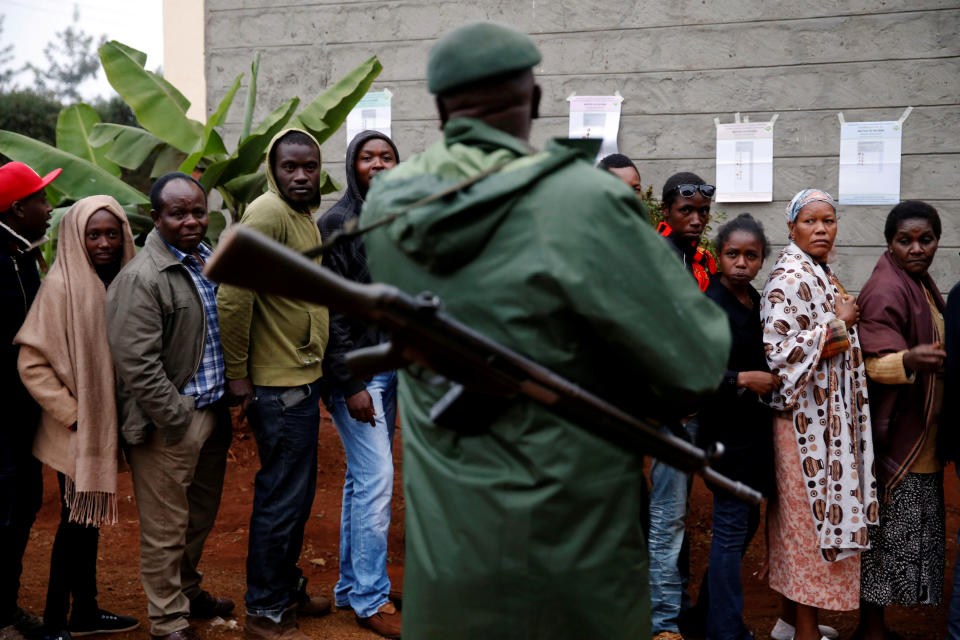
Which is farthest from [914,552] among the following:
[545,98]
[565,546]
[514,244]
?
[545,98]

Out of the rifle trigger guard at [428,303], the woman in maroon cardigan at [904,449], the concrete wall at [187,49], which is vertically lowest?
the woman in maroon cardigan at [904,449]

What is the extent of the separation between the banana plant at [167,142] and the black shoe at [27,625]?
2966mm

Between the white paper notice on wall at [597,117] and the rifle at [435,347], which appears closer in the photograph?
the rifle at [435,347]

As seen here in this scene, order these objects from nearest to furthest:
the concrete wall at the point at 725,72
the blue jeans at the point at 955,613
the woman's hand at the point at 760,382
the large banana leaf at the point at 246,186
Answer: the blue jeans at the point at 955,613 → the woman's hand at the point at 760,382 → the large banana leaf at the point at 246,186 → the concrete wall at the point at 725,72

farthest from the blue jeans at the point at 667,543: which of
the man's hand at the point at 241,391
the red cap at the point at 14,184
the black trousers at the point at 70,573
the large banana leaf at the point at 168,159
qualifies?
the large banana leaf at the point at 168,159

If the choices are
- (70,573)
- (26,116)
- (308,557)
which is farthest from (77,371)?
(26,116)

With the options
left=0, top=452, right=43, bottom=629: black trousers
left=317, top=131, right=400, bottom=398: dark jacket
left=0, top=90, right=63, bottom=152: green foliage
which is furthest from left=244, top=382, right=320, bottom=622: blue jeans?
left=0, top=90, right=63, bottom=152: green foliage

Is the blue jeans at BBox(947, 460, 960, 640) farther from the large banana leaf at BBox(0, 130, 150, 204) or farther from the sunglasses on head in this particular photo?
the large banana leaf at BBox(0, 130, 150, 204)

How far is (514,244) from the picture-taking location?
1857 millimetres

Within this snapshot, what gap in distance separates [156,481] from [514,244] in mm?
2709

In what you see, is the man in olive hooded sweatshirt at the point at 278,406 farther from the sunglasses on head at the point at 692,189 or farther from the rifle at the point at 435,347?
the rifle at the point at 435,347

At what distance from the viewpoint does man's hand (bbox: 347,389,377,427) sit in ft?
13.5

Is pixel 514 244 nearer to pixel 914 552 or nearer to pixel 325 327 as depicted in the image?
pixel 325 327

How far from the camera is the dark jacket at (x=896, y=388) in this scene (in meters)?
3.95
